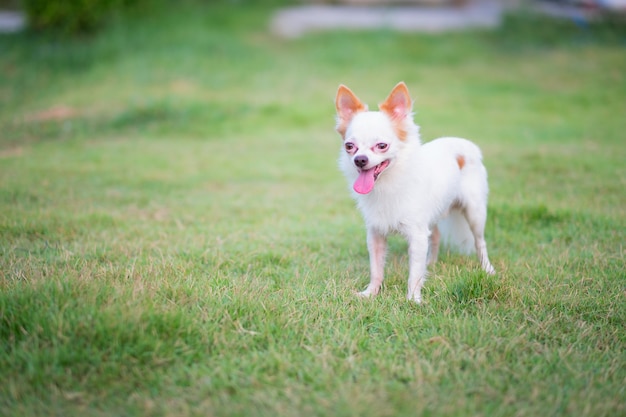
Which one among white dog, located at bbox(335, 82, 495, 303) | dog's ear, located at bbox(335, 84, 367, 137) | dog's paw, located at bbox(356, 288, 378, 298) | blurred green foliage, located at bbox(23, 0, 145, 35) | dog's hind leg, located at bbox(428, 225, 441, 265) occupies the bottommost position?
dog's paw, located at bbox(356, 288, 378, 298)

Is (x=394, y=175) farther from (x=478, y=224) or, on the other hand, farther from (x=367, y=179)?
(x=478, y=224)

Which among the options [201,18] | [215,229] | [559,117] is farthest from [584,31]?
[215,229]

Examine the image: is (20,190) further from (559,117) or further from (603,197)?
(559,117)

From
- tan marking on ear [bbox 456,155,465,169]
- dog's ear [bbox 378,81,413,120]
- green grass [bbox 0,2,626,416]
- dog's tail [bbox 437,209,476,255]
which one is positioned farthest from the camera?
dog's tail [bbox 437,209,476,255]

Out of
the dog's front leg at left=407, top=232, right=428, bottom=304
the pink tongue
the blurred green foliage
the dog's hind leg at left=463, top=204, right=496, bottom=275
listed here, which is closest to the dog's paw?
the dog's front leg at left=407, top=232, right=428, bottom=304

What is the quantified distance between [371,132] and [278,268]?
1292 mm

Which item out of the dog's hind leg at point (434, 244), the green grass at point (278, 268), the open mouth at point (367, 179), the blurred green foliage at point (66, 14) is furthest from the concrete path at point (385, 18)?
the open mouth at point (367, 179)

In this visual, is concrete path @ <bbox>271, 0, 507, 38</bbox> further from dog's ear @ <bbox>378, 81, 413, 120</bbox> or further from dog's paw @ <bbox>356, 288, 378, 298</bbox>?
dog's paw @ <bbox>356, 288, 378, 298</bbox>

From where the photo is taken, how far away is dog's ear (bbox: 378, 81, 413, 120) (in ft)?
13.3

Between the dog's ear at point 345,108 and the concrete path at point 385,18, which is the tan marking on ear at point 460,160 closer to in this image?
the dog's ear at point 345,108

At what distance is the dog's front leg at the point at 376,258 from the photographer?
4.28 meters

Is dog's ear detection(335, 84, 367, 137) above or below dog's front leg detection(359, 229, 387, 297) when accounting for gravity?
above

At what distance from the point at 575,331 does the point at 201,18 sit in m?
16.9

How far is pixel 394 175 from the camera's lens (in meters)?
4.21
